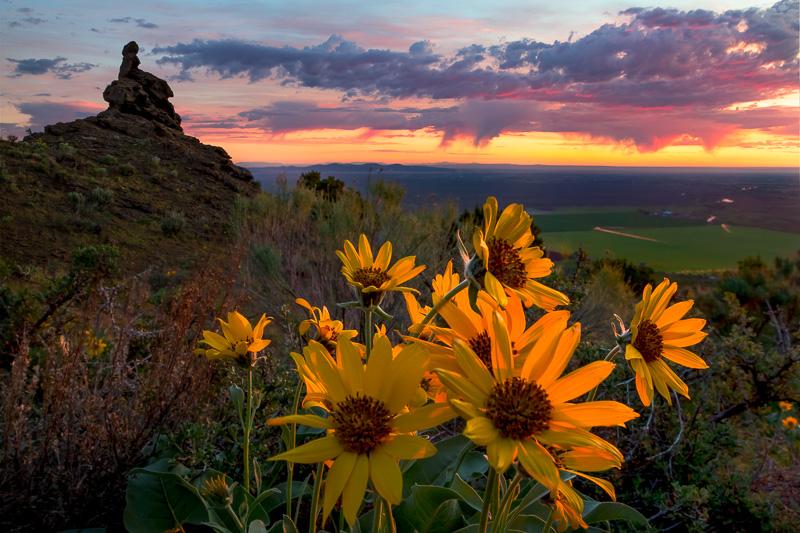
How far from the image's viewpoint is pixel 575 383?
1.04m

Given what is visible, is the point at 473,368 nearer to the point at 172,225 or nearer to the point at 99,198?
the point at 172,225

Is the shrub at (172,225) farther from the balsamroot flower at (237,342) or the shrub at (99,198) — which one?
the balsamroot flower at (237,342)

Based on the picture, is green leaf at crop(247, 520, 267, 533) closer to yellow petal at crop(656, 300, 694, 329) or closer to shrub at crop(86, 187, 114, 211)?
yellow petal at crop(656, 300, 694, 329)

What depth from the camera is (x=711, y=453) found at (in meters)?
3.17

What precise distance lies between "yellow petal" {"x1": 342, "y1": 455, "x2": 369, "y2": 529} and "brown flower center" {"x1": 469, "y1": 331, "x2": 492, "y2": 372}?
32 centimetres

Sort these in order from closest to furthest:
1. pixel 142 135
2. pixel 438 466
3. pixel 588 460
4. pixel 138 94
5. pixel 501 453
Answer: pixel 501 453, pixel 588 460, pixel 438 466, pixel 142 135, pixel 138 94

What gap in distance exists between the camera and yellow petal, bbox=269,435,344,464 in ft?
3.21

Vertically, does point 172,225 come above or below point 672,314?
below

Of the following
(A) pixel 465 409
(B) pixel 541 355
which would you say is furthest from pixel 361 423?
(B) pixel 541 355

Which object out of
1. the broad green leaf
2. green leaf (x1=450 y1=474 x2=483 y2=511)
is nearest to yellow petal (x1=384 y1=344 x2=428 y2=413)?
green leaf (x1=450 y1=474 x2=483 y2=511)

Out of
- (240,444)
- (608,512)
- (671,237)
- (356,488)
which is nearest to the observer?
(356,488)

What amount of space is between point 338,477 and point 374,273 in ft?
2.48

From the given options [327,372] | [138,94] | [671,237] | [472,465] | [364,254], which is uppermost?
[138,94]

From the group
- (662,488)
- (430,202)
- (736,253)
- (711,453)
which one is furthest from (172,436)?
(736,253)
